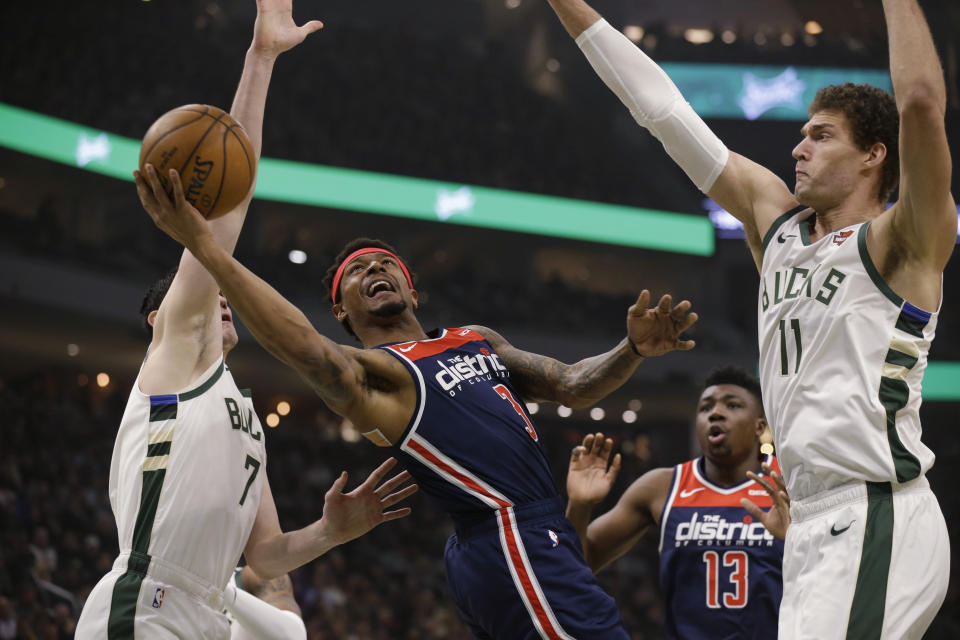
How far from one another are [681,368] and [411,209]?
705 centimetres

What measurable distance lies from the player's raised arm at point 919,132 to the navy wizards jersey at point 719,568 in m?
2.75

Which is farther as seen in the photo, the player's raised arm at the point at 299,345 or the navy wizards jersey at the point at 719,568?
the navy wizards jersey at the point at 719,568

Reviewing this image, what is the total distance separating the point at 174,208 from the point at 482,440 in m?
1.44

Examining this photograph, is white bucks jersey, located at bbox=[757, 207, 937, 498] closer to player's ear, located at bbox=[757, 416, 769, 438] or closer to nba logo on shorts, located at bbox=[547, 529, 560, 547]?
nba logo on shorts, located at bbox=[547, 529, 560, 547]

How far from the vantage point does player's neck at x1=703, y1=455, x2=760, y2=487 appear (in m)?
5.74

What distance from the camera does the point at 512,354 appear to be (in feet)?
14.7

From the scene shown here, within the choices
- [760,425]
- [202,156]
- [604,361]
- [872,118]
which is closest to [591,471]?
[604,361]

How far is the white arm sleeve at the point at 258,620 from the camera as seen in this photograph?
14.8 ft

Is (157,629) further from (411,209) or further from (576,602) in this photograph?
(411,209)

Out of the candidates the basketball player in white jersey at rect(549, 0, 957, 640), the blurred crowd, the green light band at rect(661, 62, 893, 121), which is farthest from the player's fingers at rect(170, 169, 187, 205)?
the green light band at rect(661, 62, 893, 121)

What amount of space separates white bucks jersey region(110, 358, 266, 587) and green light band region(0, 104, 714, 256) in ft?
51.5

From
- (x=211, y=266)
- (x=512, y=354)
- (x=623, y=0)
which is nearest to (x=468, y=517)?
(x=512, y=354)

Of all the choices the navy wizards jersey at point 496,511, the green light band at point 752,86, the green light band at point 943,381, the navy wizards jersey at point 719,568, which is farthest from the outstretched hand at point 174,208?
the green light band at point 752,86

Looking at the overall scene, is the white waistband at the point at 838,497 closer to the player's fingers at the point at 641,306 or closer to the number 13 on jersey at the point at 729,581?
the player's fingers at the point at 641,306
